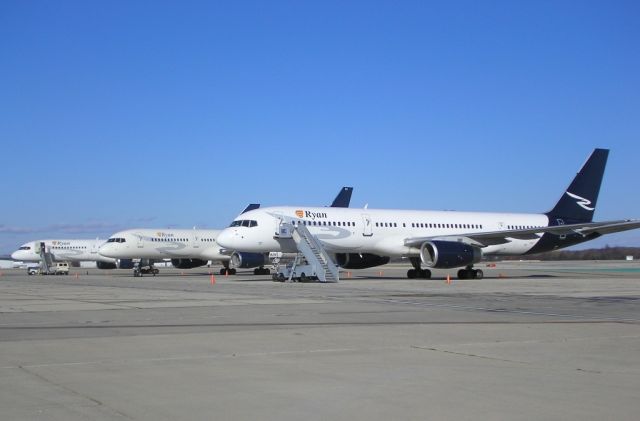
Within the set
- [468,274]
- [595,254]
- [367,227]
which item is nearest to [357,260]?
[367,227]

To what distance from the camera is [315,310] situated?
17.1 meters

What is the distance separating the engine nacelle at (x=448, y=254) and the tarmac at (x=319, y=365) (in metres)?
19.8

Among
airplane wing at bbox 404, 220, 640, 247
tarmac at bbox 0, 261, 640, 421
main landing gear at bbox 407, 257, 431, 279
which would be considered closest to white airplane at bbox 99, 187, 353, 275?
main landing gear at bbox 407, 257, 431, 279

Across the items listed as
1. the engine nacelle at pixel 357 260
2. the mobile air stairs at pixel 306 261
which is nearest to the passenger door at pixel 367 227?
the engine nacelle at pixel 357 260

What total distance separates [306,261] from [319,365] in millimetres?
28173

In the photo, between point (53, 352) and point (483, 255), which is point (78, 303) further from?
point (483, 255)

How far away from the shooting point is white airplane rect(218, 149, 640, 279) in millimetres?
38438

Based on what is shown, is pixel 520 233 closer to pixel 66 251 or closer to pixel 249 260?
pixel 249 260

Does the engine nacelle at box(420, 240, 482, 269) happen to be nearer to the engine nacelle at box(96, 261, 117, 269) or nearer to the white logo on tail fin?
the white logo on tail fin

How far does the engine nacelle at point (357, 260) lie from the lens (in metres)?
42.2

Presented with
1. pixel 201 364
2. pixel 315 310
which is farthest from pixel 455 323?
pixel 201 364

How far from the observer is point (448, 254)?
3669 centimetres

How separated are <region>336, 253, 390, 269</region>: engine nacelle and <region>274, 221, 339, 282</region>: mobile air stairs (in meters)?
4.44

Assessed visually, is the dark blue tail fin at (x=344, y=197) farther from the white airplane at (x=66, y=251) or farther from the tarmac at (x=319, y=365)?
the tarmac at (x=319, y=365)
